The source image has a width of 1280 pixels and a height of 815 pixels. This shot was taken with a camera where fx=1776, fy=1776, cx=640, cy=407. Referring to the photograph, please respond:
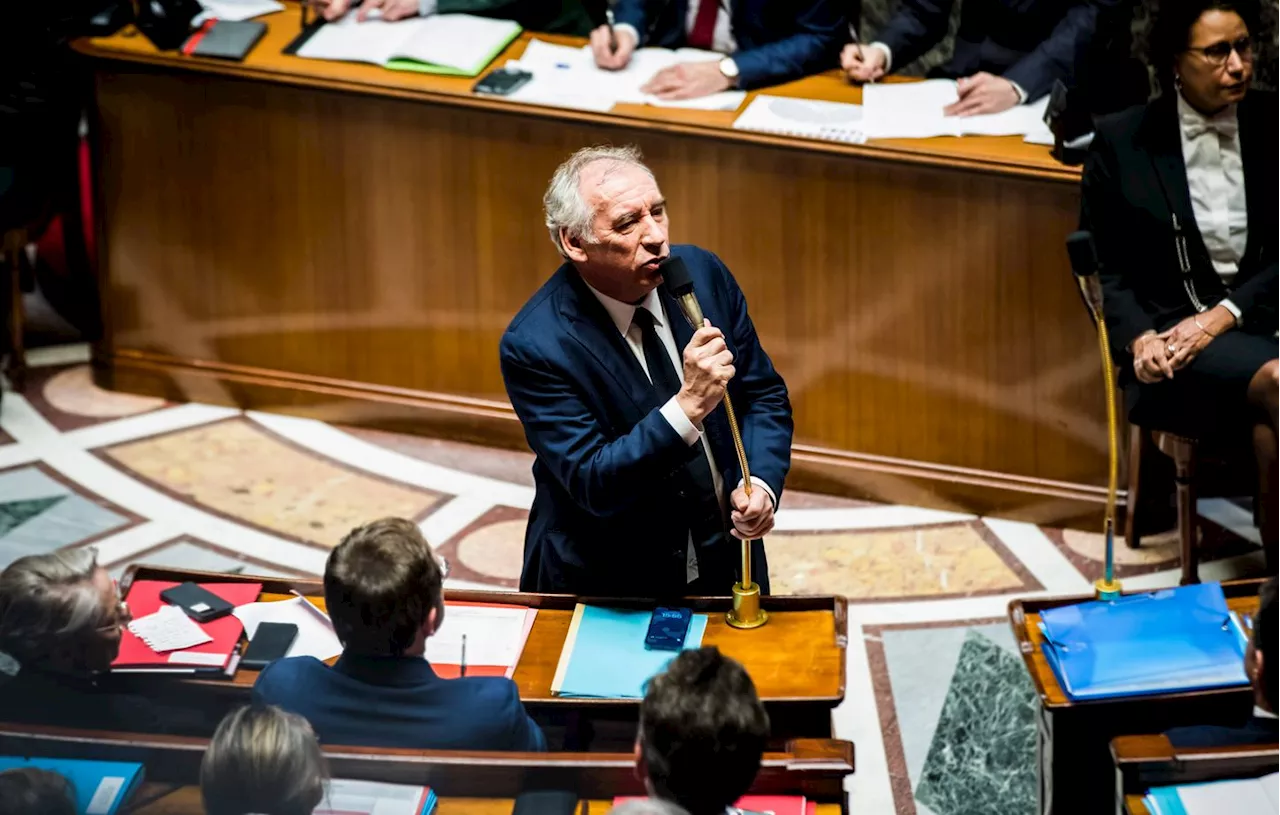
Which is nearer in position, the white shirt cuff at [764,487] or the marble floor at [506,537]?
the white shirt cuff at [764,487]

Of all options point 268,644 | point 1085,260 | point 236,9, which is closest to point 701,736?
point 268,644

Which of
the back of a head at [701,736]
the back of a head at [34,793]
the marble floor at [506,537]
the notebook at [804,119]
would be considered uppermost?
the notebook at [804,119]

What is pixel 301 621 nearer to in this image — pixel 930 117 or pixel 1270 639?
pixel 1270 639

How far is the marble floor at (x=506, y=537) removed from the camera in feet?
13.0

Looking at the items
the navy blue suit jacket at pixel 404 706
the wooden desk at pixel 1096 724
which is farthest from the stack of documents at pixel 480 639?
the wooden desk at pixel 1096 724

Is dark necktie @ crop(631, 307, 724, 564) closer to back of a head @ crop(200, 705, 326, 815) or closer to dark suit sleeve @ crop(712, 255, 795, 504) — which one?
dark suit sleeve @ crop(712, 255, 795, 504)

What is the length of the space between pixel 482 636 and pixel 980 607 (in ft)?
6.01

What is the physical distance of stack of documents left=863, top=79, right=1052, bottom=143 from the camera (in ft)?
15.7

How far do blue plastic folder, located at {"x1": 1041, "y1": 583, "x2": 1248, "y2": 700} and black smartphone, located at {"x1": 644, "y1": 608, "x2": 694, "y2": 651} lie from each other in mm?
626

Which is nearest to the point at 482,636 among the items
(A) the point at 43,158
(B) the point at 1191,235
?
(B) the point at 1191,235

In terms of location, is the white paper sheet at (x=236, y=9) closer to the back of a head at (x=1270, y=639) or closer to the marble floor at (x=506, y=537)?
the marble floor at (x=506, y=537)

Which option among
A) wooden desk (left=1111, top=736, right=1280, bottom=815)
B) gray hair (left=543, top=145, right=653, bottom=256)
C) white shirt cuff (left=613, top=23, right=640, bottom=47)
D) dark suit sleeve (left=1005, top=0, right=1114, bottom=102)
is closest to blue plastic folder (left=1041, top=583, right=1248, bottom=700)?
wooden desk (left=1111, top=736, right=1280, bottom=815)

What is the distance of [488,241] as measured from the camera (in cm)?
526

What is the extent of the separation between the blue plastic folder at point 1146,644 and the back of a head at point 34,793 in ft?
5.19
